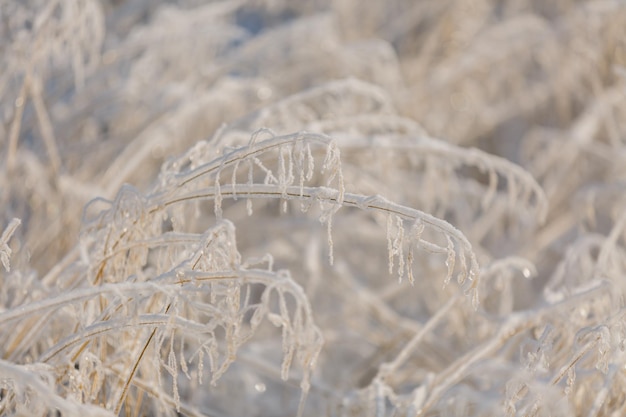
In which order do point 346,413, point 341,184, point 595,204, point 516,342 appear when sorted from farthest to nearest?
1. point 595,204
2. point 516,342
3. point 346,413
4. point 341,184

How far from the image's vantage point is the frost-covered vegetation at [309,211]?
0.96m

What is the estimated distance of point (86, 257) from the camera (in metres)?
1.16

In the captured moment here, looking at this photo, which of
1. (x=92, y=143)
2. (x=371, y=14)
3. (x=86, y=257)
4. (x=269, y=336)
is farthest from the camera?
(x=371, y=14)

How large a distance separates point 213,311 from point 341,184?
19 centimetres

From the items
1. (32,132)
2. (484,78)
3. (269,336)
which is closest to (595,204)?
(484,78)

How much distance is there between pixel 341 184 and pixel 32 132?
1676 millimetres

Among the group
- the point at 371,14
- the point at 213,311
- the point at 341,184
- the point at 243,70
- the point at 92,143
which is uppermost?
the point at 371,14

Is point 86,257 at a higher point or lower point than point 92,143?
lower

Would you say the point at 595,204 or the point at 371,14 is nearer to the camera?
the point at 595,204

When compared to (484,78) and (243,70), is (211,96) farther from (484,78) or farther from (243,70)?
(484,78)

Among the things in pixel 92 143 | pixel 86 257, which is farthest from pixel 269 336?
pixel 86 257

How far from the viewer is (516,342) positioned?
1.57 meters

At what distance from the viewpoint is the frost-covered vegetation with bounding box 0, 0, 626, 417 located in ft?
3.14

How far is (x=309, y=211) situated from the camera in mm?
2711
